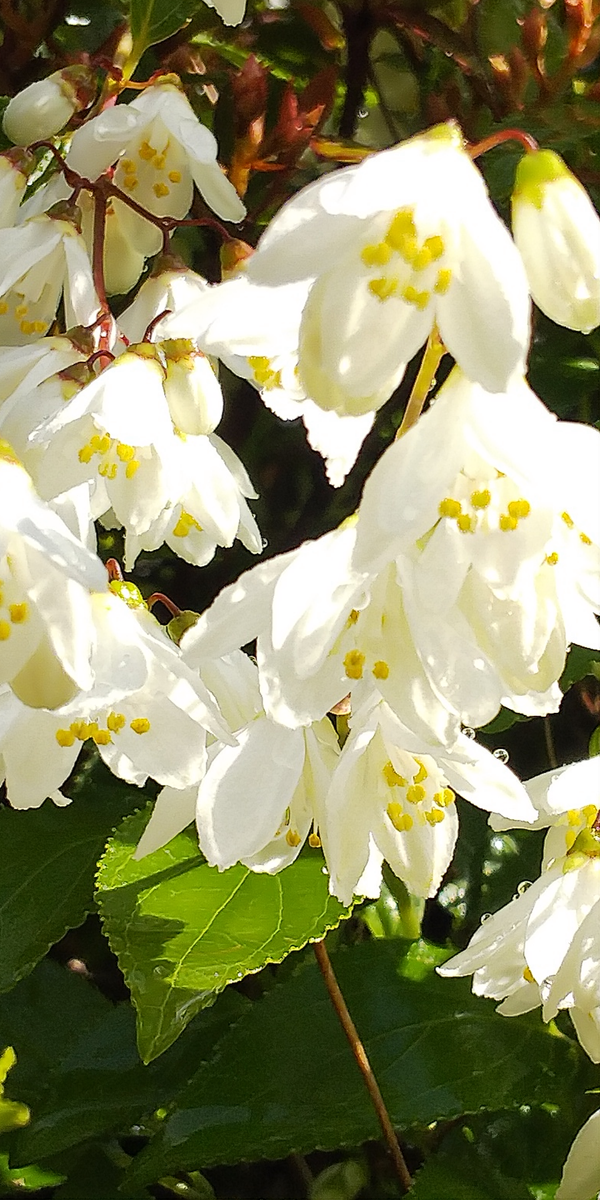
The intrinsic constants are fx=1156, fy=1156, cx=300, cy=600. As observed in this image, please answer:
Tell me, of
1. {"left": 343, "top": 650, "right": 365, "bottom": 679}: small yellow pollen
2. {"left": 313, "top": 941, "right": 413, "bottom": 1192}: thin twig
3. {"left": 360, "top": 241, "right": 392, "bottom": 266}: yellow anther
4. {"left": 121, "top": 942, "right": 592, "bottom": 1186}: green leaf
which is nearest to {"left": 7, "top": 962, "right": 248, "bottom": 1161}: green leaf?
{"left": 121, "top": 942, "right": 592, "bottom": 1186}: green leaf

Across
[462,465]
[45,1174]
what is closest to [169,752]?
[462,465]

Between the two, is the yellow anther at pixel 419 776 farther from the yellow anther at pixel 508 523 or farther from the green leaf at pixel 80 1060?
the green leaf at pixel 80 1060

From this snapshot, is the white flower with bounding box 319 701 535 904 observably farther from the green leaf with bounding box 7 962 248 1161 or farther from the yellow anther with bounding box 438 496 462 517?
the green leaf with bounding box 7 962 248 1161

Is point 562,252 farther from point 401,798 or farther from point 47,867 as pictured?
point 47,867

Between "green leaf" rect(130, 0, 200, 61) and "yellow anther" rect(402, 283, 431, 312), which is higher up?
"green leaf" rect(130, 0, 200, 61)

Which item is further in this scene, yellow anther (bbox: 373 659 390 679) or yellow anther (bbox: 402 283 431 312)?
yellow anther (bbox: 373 659 390 679)

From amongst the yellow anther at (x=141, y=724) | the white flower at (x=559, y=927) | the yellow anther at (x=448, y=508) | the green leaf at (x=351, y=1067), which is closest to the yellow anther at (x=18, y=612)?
the yellow anther at (x=141, y=724)

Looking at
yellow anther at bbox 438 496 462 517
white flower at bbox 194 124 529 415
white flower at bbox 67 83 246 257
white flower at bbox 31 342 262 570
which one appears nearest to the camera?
white flower at bbox 194 124 529 415
